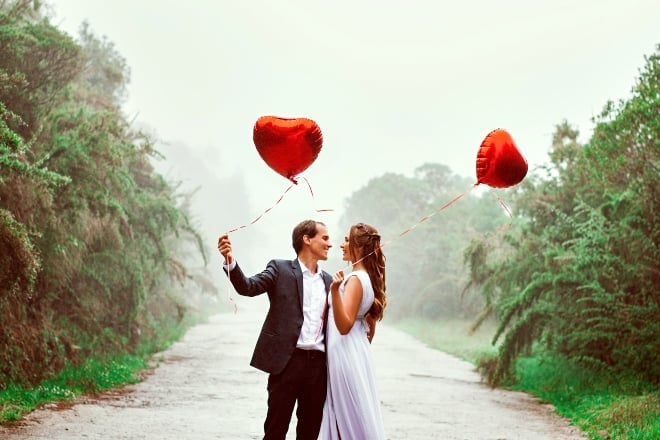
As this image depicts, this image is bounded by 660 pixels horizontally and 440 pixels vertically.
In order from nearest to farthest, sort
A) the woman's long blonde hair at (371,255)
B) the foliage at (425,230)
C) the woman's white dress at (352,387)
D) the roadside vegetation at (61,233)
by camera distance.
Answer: the woman's white dress at (352,387)
the woman's long blonde hair at (371,255)
the roadside vegetation at (61,233)
the foliage at (425,230)

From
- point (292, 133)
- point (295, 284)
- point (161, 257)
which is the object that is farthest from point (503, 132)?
point (161, 257)

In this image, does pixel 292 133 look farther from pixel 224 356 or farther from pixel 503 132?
pixel 224 356

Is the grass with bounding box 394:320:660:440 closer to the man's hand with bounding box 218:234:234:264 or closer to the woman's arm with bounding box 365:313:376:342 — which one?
the woman's arm with bounding box 365:313:376:342

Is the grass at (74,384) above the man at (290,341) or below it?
below

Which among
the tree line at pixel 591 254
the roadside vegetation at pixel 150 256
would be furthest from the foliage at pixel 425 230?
the roadside vegetation at pixel 150 256

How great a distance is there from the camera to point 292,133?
207 inches

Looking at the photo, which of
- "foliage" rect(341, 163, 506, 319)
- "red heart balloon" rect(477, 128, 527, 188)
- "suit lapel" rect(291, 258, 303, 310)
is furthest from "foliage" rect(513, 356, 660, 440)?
"foliage" rect(341, 163, 506, 319)

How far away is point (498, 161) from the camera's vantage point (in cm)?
555

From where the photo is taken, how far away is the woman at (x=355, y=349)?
14.2ft

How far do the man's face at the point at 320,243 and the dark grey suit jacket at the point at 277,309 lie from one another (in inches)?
6.8

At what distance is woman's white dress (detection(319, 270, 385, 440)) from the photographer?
14.3 ft

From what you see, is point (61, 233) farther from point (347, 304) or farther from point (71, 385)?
point (347, 304)

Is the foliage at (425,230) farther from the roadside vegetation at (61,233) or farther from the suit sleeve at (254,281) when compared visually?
the suit sleeve at (254,281)

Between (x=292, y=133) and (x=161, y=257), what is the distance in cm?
1075
